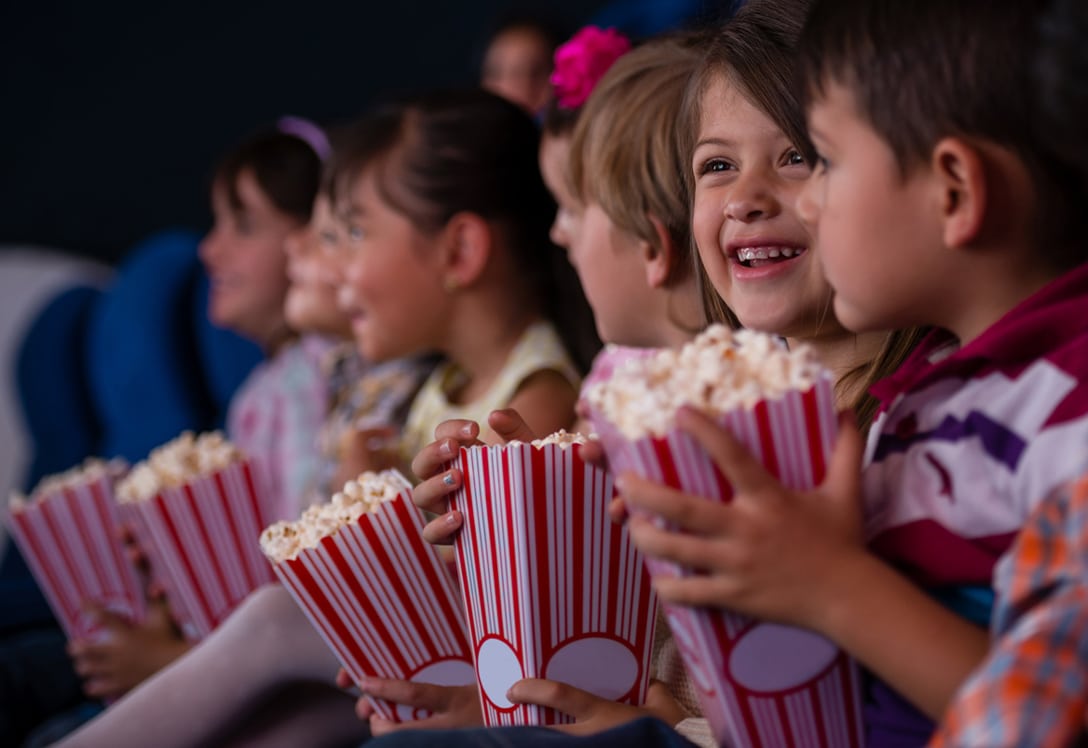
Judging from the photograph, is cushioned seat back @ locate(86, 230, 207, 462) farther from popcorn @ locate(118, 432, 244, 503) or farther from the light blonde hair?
the light blonde hair

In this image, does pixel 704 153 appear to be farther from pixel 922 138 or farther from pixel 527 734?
pixel 527 734

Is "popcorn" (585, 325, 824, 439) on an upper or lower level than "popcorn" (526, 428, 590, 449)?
upper

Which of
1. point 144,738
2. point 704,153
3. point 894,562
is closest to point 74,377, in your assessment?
point 144,738

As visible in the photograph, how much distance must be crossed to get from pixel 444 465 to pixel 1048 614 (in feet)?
2.10

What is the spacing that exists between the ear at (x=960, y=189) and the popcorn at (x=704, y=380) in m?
0.14

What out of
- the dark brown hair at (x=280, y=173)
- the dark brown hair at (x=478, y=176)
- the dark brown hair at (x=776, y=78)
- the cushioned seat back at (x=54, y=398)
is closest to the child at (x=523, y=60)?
the dark brown hair at (x=280, y=173)

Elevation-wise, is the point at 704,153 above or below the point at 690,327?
above

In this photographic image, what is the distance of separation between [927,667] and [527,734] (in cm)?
34

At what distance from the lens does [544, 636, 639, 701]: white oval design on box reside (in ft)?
3.54

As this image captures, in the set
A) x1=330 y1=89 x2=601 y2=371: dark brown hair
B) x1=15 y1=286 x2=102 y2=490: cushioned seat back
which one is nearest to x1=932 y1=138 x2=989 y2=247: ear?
x1=330 y1=89 x2=601 y2=371: dark brown hair

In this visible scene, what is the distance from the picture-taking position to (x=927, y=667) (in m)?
0.77

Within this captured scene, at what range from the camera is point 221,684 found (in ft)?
4.82

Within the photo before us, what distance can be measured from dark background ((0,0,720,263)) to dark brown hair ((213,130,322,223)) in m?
1.30

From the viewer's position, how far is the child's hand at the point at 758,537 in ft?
2.55
